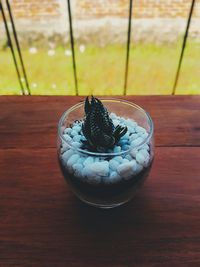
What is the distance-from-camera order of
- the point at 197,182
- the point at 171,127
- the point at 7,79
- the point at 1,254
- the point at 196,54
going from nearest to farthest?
the point at 1,254 < the point at 197,182 < the point at 171,127 < the point at 7,79 < the point at 196,54

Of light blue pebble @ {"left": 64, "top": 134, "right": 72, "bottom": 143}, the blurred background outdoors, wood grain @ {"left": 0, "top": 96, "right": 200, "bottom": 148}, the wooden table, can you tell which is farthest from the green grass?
light blue pebble @ {"left": 64, "top": 134, "right": 72, "bottom": 143}

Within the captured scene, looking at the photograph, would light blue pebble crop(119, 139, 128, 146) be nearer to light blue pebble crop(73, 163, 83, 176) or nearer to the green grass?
light blue pebble crop(73, 163, 83, 176)

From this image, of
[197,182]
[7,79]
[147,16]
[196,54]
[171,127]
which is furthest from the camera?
[147,16]

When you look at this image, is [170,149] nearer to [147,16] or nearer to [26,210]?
[26,210]

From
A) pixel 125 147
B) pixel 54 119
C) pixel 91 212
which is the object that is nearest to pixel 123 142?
pixel 125 147

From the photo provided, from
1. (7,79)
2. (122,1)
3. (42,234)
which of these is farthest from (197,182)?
(122,1)

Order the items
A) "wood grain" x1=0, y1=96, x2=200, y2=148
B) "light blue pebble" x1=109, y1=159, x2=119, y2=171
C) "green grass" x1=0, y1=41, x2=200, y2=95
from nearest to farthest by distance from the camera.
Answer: "light blue pebble" x1=109, y1=159, x2=119, y2=171 < "wood grain" x1=0, y1=96, x2=200, y2=148 < "green grass" x1=0, y1=41, x2=200, y2=95

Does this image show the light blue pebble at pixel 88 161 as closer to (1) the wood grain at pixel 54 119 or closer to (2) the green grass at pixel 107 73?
(1) the wood grain at pixel 54 119

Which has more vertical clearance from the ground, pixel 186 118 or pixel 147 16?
pixel 186 118
